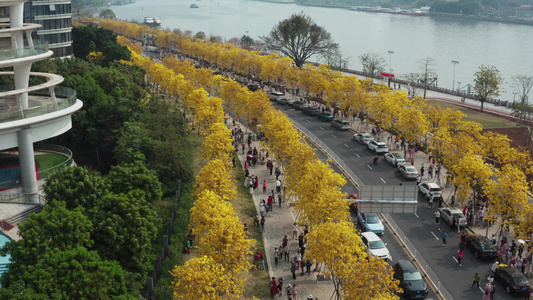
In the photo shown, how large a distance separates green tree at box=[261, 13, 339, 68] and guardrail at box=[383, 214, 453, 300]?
236ft

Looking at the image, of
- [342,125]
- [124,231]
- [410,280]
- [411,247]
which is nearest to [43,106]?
[124,231]

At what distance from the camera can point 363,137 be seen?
5806cm

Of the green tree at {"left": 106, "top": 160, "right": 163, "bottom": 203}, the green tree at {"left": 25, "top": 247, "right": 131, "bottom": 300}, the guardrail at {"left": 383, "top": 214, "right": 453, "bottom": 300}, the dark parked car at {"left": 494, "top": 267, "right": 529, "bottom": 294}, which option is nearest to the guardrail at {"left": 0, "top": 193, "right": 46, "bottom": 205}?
the green tree at {"left": 106, "top": 160, "right": 163, "bottom": 203}

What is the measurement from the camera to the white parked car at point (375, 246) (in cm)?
3269

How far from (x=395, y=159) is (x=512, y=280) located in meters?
21.8

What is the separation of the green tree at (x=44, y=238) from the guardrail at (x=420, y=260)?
18.5 metres

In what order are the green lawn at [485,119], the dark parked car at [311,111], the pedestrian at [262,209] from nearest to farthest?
the pedestrian at [262,209]
the green lawn at [485,119]
the dark parked car at [311,111]

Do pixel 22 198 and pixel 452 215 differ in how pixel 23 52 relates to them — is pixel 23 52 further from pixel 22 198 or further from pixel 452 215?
pixel 452 215

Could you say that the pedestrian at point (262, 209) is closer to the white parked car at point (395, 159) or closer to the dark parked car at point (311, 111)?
the white parked car at point (395, 159)

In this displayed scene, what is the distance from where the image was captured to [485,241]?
112ft

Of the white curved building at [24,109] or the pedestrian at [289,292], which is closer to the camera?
the pedestrian at [289,292]

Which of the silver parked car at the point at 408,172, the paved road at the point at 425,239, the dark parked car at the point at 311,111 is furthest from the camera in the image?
the dark parked car at the point at 311,111

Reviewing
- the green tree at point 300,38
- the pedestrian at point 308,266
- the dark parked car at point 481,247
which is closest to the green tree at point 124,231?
the pedestrian at point 308,266

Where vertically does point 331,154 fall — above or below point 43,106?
below
